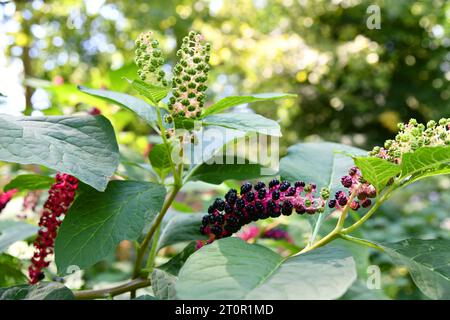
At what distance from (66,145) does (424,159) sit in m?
0.56

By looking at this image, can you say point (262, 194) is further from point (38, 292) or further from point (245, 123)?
point (38, 292)

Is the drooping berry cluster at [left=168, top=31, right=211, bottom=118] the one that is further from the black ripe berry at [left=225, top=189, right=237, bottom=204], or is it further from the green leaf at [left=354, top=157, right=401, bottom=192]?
the green leaf at [left=354, top=157, right=401, bottom=192]

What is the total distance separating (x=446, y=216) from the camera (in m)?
5.43

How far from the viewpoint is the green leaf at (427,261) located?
710 millimetres

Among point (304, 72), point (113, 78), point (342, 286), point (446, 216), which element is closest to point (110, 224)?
point (342, 286)

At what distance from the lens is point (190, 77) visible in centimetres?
83

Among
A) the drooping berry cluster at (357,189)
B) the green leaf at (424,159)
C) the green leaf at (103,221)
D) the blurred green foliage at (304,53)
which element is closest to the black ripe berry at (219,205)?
the green leaf at (103,221)

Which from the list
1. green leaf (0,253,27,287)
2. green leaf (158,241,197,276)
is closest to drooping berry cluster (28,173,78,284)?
green leaf (0,253,27,287)

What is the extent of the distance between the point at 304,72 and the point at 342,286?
9.83 meters

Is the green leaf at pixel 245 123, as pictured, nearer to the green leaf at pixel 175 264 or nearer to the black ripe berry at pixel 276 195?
the black ripe berry at pixel 276 195

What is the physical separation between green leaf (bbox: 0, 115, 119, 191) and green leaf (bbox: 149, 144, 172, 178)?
0.62ft

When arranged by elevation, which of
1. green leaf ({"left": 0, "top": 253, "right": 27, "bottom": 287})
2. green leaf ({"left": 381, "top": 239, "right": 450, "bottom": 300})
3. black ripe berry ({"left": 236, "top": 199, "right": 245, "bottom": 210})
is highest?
black ripe berry ({"left": 236, "top": 199, "right": 245, "bottom": 210})

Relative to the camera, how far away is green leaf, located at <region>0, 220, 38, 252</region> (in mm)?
1117

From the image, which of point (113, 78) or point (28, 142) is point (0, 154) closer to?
point (28, 142)
